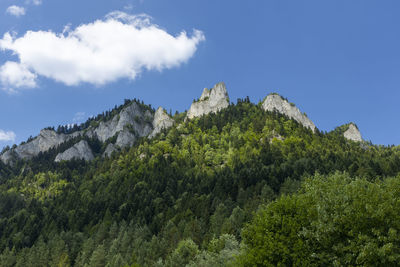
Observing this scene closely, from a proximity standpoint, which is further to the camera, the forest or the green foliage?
the forest

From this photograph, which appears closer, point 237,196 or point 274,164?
point 237,196

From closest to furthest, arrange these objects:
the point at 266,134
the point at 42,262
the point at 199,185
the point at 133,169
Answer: the point at 42,262, the point at 199,185, the point at 133,169, the point at 266,134

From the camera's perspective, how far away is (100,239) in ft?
305

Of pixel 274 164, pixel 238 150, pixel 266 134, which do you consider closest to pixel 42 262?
pixel 274 164

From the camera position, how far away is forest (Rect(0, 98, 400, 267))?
83.9 ft

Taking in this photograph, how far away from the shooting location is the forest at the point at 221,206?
25.6m

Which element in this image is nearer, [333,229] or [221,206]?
[333,229]

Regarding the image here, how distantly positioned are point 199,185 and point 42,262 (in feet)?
186

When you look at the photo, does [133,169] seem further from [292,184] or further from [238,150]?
[292,184]

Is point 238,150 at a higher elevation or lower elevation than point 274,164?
higher

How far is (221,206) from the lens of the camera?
85.9 m

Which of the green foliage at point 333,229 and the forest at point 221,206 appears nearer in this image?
the green foliage at point 333,229

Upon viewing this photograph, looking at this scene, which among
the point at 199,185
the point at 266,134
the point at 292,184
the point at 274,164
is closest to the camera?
the point at 292,184

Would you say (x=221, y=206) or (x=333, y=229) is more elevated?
(x=221, y=206)
